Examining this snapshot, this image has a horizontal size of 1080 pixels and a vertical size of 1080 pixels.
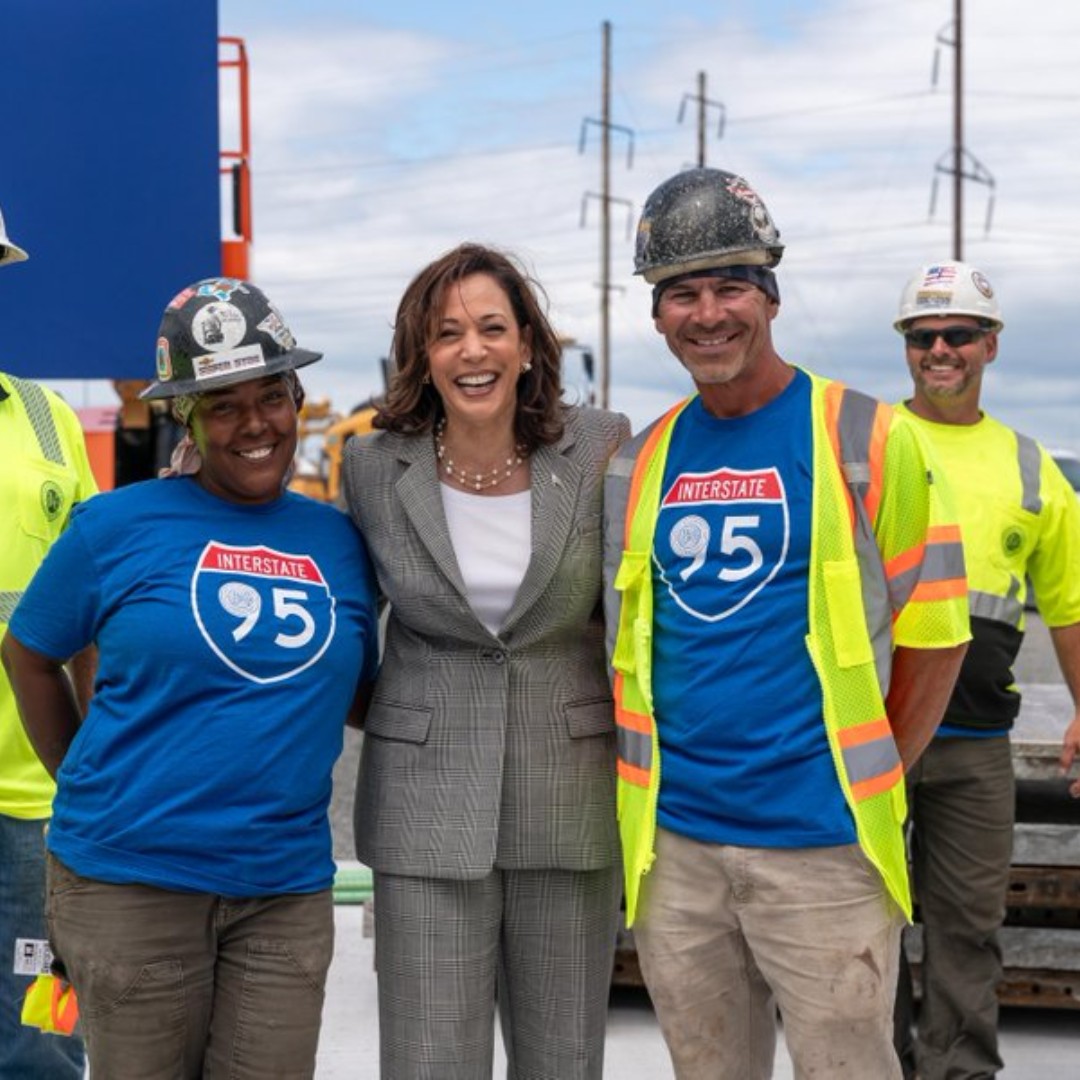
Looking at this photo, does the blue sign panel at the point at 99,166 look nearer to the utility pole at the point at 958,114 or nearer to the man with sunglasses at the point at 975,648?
the man with sunglasses at the point at 975,648

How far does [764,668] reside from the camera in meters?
3.10

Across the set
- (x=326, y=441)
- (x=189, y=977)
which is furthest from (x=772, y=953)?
(x=326, y=441)

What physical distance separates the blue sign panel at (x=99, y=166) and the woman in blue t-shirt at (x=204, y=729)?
4465 millimetres

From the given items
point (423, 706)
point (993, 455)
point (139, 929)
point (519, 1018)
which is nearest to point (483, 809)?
point (423, 706)

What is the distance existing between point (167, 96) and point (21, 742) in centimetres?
465

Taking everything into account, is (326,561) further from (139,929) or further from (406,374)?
(139,929)

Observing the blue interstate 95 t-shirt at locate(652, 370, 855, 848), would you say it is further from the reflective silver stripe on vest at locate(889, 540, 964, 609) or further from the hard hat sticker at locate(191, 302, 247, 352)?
the hard hat sticker at locate(191, 302, 247, 352)

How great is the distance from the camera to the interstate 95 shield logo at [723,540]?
3.12 m

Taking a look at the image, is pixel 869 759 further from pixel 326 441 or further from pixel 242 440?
pixel 326 441

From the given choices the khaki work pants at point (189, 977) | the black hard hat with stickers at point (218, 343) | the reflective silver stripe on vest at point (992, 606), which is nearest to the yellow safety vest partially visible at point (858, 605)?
the khaki work pants at point (189, 977)

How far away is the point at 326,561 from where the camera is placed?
3240 mm

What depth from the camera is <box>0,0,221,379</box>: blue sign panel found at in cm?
749

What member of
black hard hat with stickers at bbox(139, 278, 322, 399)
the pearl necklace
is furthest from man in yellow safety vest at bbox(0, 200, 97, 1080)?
the pearl necklace

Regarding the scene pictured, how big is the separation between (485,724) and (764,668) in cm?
60
